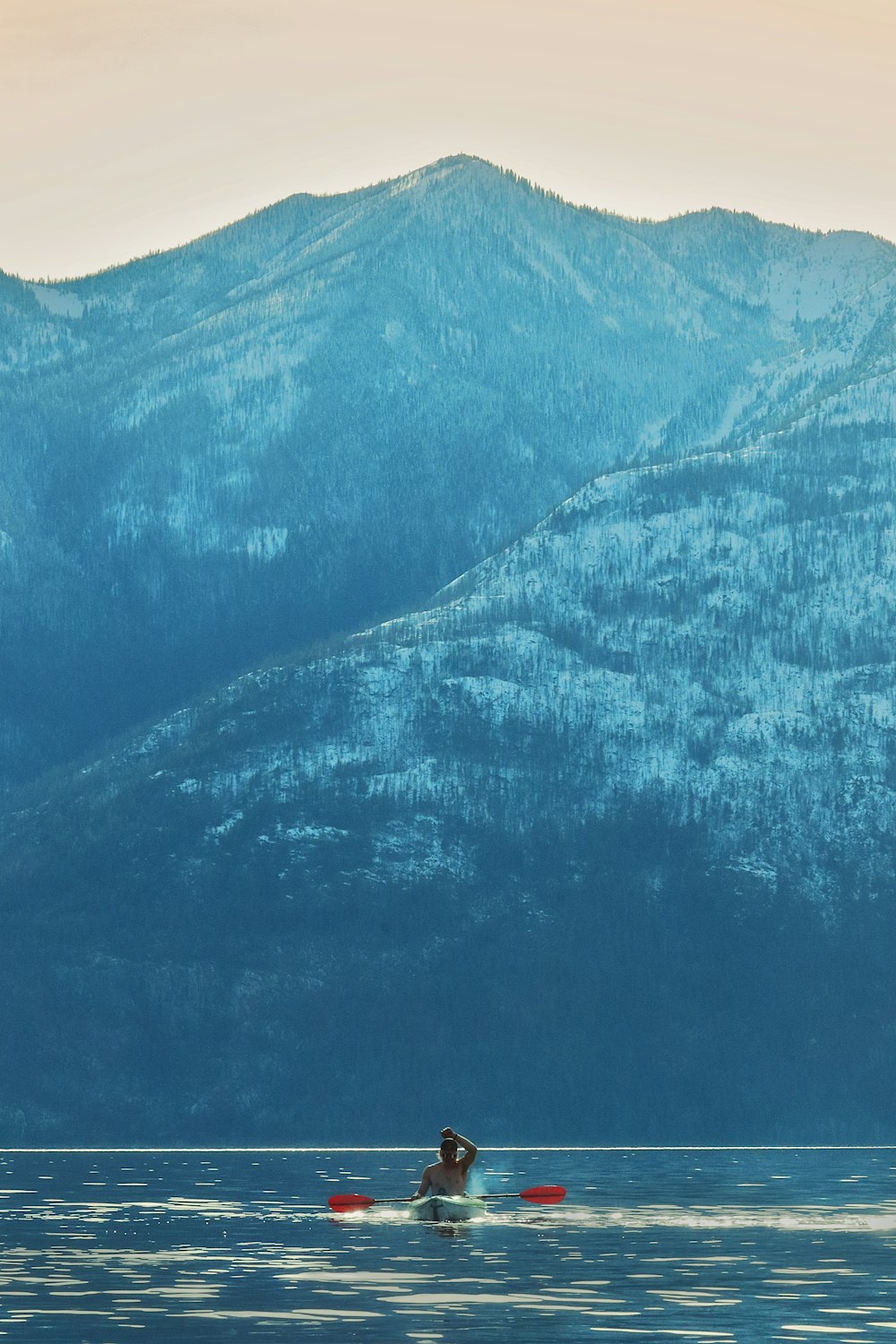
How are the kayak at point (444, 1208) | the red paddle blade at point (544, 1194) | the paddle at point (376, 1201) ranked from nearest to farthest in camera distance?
the kayak at point (444, 1208) < the paddle at point (376, 1201) < the red paddle blade at point (544, 1194)

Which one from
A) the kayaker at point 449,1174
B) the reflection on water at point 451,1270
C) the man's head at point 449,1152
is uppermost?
the man's head at point 449,1152

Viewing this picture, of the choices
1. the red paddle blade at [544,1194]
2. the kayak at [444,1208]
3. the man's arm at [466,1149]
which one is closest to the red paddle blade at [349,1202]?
the kayak at [444,1208]

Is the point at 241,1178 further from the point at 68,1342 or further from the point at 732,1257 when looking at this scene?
the point at 68,1342

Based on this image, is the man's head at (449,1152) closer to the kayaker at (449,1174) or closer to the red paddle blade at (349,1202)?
the kayaker at (449,1174)

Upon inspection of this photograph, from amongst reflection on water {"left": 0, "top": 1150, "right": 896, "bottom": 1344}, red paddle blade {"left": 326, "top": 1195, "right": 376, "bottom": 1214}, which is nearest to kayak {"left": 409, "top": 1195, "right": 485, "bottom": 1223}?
reflection on water {"left": 0, "top": 1150, "right": 896, "bottom": 1344}

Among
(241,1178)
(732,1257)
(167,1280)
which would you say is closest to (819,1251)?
(732,1257)

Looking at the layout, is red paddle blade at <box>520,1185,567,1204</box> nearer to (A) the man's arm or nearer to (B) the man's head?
(A) the man's arm

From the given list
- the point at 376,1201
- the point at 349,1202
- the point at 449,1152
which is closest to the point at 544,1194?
the point at 376,1201

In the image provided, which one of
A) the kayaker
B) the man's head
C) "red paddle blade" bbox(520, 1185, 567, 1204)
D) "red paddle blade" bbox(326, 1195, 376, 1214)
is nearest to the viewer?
the man's head
